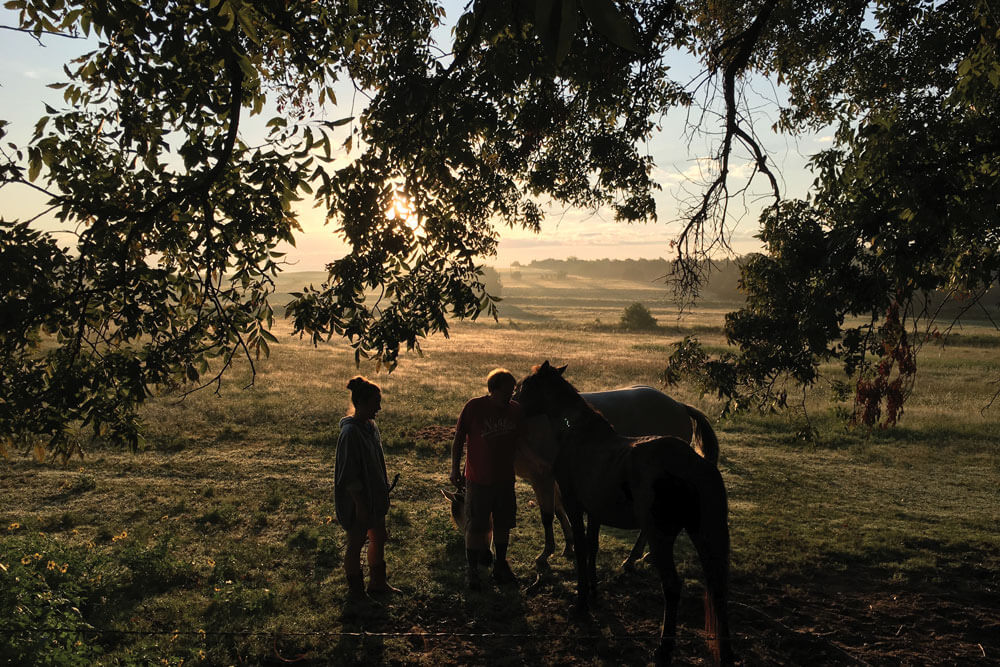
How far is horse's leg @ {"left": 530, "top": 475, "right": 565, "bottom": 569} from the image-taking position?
7605 mm

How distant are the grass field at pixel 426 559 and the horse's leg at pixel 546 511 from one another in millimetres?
243

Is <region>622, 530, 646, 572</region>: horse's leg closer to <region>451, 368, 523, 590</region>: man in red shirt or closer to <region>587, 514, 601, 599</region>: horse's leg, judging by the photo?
<region>587, 514, 601, 599</region>: horse's leg

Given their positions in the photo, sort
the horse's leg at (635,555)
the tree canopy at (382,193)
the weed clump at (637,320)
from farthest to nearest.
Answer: the weed clump at (637,320), the horse's leg at (635,555), the tree canopy at (382,193)

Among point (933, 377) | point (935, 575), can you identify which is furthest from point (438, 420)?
point (933, 377)

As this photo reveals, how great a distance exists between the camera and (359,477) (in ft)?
20.8

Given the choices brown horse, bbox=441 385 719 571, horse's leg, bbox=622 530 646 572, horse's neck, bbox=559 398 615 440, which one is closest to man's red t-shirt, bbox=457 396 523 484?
horse's neck, bbox=559 398 615 440

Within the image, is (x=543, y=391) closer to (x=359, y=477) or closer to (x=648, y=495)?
(x=648, y=495)

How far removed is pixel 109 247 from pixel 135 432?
1.80 metres

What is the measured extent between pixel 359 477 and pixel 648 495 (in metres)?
2.87

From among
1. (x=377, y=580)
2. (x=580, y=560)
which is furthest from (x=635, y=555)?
(x=377, y=580)

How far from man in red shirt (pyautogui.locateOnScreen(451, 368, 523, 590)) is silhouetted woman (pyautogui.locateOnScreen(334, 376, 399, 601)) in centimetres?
91

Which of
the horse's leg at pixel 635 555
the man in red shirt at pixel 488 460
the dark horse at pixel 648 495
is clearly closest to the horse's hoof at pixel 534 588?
the man in red shirt at pixel 488 460

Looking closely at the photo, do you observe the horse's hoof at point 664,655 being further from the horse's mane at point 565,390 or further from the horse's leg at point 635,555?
the horse's leg at point 635,555

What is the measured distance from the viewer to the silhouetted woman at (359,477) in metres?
6.29
